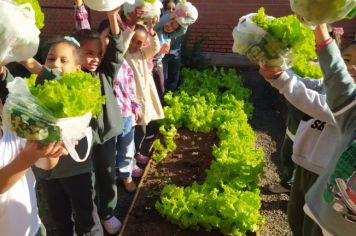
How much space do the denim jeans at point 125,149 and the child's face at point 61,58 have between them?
115 centimetres

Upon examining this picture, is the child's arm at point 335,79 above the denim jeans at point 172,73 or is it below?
above

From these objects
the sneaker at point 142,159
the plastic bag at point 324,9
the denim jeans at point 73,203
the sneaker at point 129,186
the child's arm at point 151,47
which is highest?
the plastic bag at point 324,9

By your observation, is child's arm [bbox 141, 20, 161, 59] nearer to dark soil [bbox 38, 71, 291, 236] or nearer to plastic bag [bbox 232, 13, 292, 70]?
dark soil [bbox 38, 71, 291, 236]

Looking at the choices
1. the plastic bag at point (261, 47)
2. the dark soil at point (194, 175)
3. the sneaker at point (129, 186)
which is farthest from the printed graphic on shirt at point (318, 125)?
the sneaker at point (129, 186)

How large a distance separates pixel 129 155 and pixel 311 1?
8.23ft

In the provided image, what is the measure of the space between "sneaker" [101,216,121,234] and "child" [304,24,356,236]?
2034 millimetres

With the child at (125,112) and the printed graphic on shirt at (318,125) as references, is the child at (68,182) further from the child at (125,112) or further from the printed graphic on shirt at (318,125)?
the printed graphic on shirt at (318,125)

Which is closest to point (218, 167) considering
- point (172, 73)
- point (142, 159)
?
point (142, 159)

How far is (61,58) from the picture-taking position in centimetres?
265

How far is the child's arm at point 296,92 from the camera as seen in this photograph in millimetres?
2443

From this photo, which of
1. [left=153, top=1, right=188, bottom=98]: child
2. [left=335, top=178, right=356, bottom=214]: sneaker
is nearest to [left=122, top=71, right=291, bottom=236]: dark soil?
[left=153, top=1, right=188, bottom=98]: child

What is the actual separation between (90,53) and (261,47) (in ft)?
3.94

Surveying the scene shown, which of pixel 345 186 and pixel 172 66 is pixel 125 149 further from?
pixel 172 66

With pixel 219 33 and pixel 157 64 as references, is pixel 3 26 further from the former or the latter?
pixel 219 33
